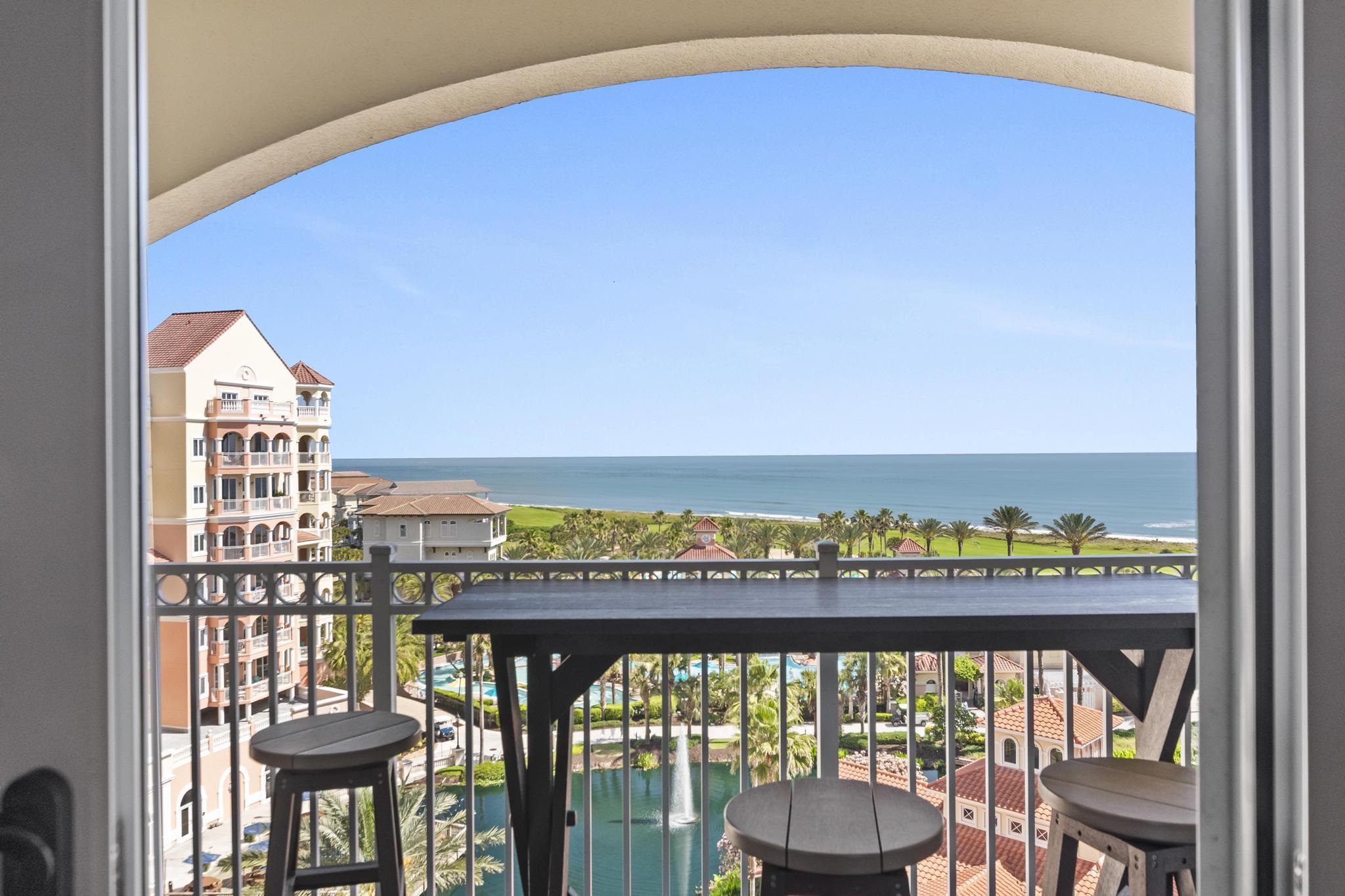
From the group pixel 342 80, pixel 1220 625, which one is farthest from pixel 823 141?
pixel 1220 625

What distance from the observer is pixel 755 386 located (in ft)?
125

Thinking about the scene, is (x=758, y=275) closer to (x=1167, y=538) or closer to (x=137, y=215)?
(x=1167, y=538)

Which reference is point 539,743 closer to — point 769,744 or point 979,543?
point 769,744

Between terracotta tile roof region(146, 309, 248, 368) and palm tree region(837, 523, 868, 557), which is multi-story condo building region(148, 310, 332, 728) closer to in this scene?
terracotta tile roof region(146, 309, 248, 368)

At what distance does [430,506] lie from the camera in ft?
79.6

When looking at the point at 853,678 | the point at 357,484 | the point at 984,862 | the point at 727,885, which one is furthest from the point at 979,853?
the point at 357,484

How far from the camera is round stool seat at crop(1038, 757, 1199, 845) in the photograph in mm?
1501

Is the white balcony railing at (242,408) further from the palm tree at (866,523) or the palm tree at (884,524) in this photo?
the palm tree at (884,524)

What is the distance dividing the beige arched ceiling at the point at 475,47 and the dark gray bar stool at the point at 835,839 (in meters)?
2.58

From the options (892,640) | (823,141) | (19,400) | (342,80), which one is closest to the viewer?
(19,400)

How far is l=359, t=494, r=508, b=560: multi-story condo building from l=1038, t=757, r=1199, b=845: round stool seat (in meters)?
20.8

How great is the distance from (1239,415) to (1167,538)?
111 ft

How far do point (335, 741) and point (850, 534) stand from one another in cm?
2918

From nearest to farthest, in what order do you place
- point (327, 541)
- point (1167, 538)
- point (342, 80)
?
point (342, 80) < point (327, 541) < point (1167, 538)
